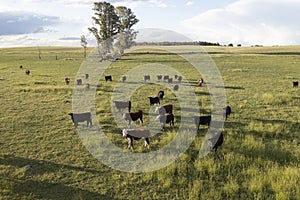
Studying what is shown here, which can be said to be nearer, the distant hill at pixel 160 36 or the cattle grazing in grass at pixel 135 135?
the cattle grazing in grass at pixel 135 135

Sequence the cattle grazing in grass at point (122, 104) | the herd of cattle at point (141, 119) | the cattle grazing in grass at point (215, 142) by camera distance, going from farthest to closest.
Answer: the cattle grazing in grass at point (122, 104) → the herd of cattle at point (141, 119) → the cattle grazing in grass at point (215, 142)

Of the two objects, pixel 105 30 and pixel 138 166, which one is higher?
pixel 105 30

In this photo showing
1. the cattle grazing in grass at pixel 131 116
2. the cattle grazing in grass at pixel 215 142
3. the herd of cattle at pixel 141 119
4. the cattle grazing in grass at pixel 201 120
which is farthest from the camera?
the cattle grazing in grass at pixel 131 116

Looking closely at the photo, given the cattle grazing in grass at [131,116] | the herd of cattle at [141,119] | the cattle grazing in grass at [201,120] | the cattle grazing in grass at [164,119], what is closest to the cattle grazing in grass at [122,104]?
the herd of cattle at [141,119]

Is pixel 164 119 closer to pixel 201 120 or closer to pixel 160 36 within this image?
pixel 201 120

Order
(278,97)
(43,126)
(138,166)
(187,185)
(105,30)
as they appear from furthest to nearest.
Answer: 1. (105,30)
2. (278,97)
3. (43,126)
4. (138,166)
5. (187,185)

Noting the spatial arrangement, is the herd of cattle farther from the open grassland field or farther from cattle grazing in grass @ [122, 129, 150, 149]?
the open grassland field

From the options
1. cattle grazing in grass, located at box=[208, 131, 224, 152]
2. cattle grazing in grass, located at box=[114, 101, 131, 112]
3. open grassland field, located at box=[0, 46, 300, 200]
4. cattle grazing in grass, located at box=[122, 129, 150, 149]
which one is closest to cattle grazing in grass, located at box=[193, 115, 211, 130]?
open grassland field, located at box=[0, 46, 300, 200]

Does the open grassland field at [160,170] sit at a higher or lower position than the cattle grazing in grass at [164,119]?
lower

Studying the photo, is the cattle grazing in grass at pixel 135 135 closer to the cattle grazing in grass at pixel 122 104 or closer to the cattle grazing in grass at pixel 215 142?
the cattle grazing in grass at pixel 215 142

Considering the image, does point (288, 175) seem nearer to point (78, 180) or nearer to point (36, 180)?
point (78, 180)

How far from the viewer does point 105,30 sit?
6169cm

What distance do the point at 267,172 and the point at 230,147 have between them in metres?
2.14

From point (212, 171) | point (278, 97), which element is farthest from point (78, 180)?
point (278, 97)
